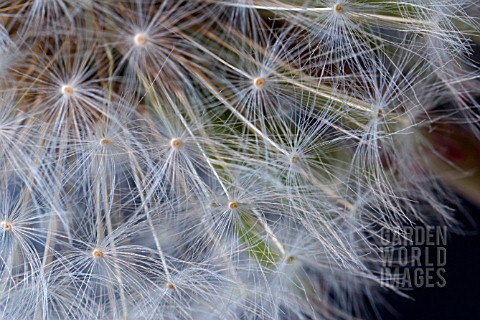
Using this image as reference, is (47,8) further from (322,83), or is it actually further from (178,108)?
(322,83)

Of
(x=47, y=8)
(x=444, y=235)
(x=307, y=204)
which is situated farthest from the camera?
(x=444, y=235)

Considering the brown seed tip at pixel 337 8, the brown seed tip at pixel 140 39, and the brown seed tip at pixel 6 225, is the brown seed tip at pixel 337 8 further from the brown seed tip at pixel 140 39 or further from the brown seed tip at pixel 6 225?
the brown seed tip at pixel 6 225

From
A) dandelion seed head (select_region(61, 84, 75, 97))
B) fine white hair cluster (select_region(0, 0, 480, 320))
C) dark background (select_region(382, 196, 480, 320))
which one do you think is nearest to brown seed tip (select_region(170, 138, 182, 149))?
fine white hair cluster (select_region(0, 0, 480, 320))

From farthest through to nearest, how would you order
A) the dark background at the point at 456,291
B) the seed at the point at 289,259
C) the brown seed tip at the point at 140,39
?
the dark background at the point at 456,291
the seed at the point at 289,259
the brown seed tip at the point at 140,39

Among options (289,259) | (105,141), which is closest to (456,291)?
(289,259)

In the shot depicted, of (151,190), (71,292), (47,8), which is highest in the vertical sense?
(47,8)

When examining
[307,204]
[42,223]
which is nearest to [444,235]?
[307,204]

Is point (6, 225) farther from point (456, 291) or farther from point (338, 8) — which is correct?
point (456, 291)

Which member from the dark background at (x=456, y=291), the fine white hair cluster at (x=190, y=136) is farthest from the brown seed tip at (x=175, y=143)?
the dark background at (x=456, y=291)

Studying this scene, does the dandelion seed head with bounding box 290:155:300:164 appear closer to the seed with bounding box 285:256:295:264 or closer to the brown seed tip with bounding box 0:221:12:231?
the seed with bounding box 285:256:295:264
